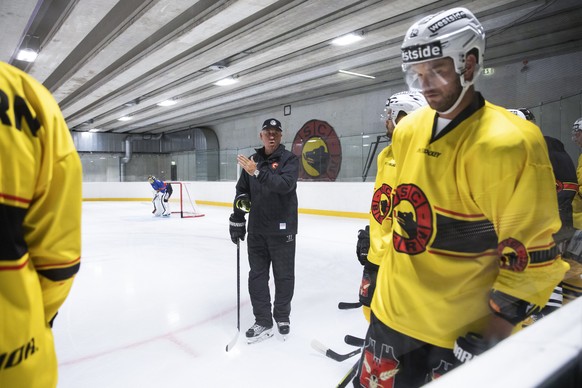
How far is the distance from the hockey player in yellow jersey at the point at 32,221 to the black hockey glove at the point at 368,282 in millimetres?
1192

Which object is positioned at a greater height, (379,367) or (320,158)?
(320,158)

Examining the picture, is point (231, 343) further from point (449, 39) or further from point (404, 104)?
point (449, 39)

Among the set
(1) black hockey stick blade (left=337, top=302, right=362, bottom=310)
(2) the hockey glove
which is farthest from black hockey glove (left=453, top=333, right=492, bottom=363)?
(1) black hockey stick blade (left=337, top=302, right=362, bottom=310)

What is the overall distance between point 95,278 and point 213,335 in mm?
1879

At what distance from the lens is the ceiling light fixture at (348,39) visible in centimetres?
639

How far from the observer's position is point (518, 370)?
0.45 metres

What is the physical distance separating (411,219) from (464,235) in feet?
0.45

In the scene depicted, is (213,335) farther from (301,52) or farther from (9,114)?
(301,52)

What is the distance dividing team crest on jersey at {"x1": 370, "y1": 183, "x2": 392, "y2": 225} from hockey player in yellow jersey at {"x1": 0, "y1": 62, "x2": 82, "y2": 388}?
3.70 ft

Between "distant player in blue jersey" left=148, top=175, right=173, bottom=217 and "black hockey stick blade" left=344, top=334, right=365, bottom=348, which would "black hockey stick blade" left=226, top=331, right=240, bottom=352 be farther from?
"distant player in blue jersey" left=148, top=175, right=173, bottom=217

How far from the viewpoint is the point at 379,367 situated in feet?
3.51

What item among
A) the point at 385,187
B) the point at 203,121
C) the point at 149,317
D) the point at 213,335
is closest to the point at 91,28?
the point at 149,317

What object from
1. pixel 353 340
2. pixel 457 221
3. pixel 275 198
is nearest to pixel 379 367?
pixel 457 221

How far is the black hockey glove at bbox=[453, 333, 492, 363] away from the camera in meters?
0.74
